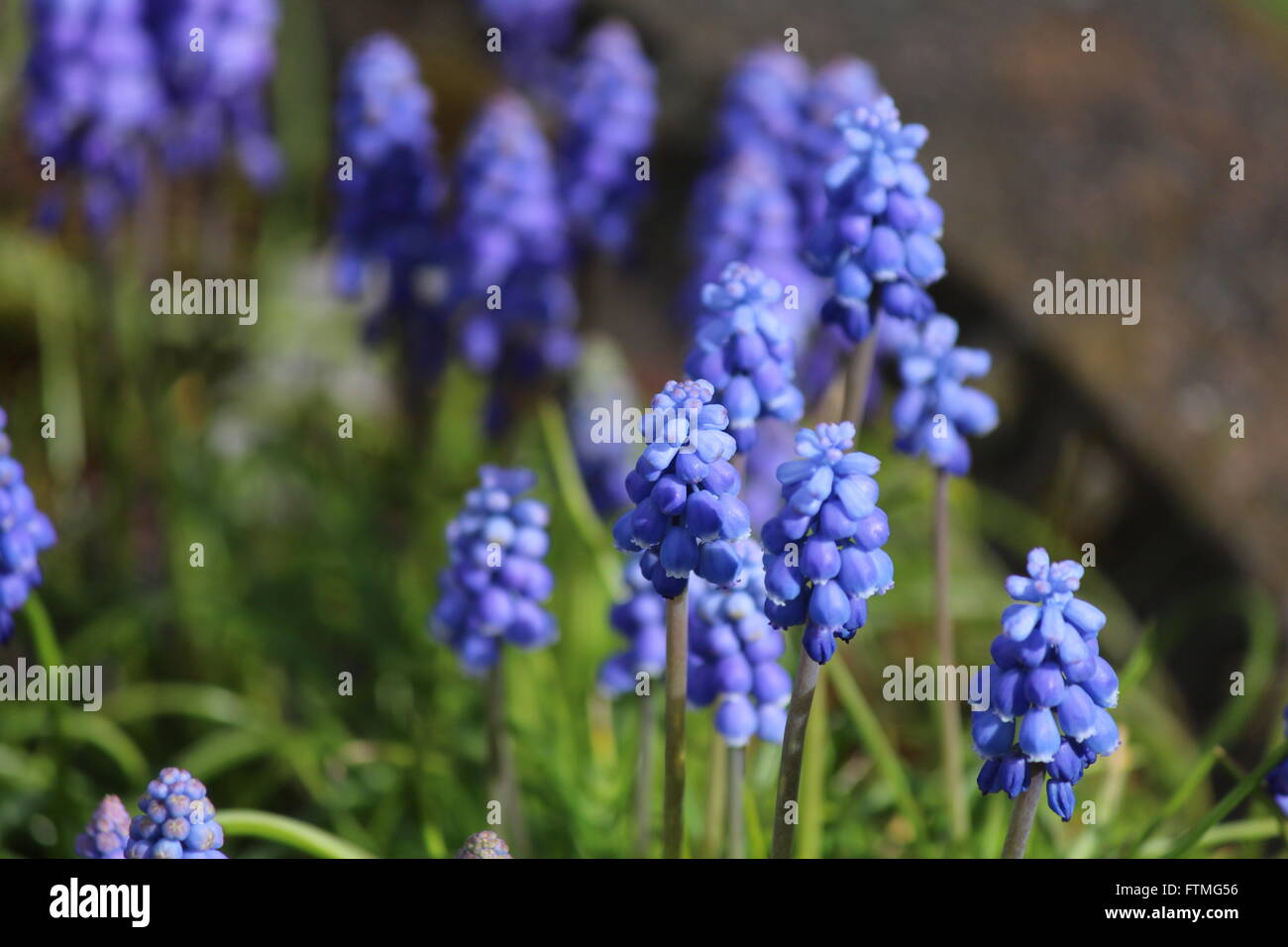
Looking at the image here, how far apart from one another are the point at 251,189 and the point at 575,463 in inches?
149

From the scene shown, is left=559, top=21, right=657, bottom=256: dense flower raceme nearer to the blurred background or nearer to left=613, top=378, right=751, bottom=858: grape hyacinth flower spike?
the blurred background

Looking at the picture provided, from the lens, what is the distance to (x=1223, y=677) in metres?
5.01

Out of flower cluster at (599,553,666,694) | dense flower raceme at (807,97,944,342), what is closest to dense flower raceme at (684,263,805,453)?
dense flower raceme at (807,97,944,342)

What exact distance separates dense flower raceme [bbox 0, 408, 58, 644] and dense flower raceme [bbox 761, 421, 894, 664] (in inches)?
59.9

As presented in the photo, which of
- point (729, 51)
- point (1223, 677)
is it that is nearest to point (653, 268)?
point (729, 51)

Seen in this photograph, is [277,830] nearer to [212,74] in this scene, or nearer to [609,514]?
[609,514]

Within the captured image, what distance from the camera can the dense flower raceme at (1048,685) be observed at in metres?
2.35

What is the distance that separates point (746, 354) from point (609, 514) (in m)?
2.52

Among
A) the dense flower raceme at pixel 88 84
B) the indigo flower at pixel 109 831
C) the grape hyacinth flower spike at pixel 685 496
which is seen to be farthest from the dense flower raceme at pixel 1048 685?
the dense flower raceme at pixel 88 84

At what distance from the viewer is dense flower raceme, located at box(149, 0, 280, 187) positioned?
4742mm

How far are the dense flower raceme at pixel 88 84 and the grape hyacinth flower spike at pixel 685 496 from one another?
2999 millimetres

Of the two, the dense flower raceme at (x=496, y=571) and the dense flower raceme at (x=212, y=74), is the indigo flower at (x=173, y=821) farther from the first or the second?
the dense flower raceme at (x=212, y=74)

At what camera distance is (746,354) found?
9.21 ft
